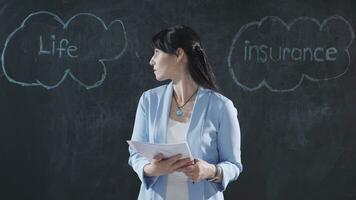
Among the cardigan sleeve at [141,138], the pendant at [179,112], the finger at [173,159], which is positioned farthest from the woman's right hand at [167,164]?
the pendant at [179,112]

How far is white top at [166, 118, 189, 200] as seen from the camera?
2.03 metres

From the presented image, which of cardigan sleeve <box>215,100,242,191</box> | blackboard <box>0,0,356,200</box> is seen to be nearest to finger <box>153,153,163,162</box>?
cardigan sleeve <box>215,100,242,191</box>

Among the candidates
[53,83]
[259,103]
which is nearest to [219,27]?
[259,103]

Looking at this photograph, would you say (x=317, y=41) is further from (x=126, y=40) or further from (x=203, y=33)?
(x=126, y=40)

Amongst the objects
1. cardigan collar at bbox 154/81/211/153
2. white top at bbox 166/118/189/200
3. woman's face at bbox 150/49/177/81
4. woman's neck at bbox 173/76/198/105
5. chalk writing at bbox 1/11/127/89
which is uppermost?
chalk writing at bbox 1/11/127/89

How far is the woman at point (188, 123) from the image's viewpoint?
6.63 ft

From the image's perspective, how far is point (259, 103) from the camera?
3.30 m

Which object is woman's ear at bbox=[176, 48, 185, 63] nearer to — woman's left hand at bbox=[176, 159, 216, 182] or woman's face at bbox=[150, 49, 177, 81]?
woman's face at bbox=[150, 49, 177, 81]

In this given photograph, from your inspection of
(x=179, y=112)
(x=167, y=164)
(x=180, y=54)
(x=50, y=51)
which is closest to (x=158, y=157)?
(x=167, y=164)

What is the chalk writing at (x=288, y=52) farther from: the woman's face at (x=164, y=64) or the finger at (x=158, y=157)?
the finger at (x=158, y=157)

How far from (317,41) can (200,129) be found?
60.8 inches

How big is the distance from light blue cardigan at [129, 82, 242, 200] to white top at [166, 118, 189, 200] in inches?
0.7

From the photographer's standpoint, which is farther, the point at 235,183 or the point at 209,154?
the point at 235,183

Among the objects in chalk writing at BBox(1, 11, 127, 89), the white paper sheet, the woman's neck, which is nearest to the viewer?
the white paper sheet
